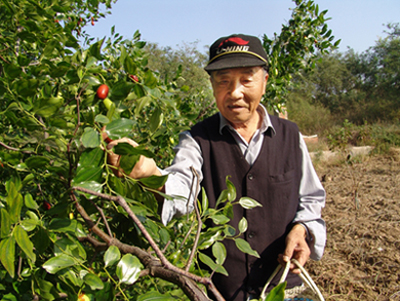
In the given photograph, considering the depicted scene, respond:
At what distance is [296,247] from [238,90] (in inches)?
27.9

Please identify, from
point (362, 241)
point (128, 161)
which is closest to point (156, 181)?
point (128, 161)

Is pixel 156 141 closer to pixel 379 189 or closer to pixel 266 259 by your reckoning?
pixel 266 259

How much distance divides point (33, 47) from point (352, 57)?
28855 millimetres

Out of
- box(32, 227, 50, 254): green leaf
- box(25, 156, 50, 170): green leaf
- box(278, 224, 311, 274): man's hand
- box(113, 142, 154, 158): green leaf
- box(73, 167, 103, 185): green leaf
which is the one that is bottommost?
box(278, 224, 311, 274): man's hand

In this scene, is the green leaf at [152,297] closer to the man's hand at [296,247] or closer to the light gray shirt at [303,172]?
the light gray shirt at [303,172]

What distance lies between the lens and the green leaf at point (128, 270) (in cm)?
53

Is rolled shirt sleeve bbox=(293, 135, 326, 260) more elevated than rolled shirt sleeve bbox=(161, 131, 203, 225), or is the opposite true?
rolled shirt sleeve bbox=(161, 131, 203, 225)

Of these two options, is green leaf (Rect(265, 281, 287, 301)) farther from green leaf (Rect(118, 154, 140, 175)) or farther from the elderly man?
the elderly man

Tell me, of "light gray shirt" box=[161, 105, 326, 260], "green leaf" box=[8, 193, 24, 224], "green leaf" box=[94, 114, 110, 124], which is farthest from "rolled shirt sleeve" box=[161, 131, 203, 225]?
"green leaf" box=[8, 193, 24, 224]

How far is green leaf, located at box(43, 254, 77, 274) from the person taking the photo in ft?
1.72

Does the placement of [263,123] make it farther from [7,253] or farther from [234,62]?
[7,253]

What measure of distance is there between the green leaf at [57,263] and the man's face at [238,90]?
973 mm

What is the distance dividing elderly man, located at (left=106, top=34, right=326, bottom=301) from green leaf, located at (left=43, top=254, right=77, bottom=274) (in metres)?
0.77

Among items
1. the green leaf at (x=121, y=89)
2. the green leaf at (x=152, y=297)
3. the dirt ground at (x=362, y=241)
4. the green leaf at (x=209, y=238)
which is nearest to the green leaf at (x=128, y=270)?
the green leaf at (x=152, y=297)
